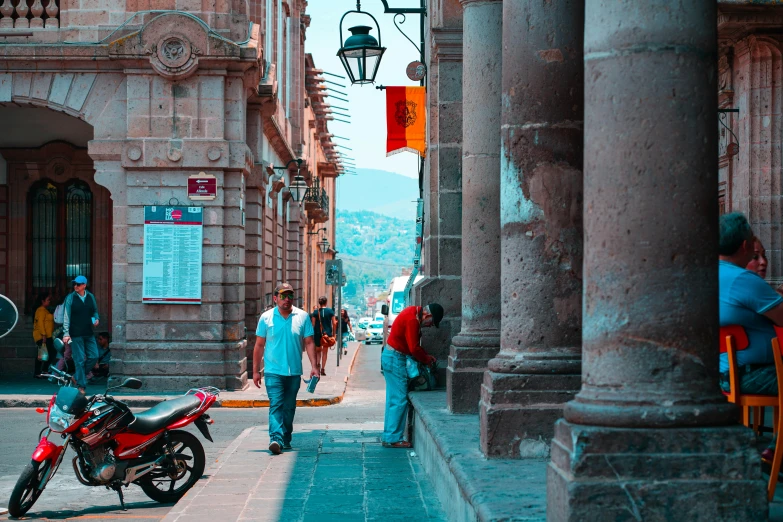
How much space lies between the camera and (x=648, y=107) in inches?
172

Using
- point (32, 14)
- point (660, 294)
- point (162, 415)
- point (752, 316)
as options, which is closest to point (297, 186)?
point (32, 14)

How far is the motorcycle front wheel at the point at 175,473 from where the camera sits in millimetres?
A: 9195

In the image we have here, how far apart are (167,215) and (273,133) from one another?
6891 millimetres

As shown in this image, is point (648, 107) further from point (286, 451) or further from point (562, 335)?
point (286, 451)

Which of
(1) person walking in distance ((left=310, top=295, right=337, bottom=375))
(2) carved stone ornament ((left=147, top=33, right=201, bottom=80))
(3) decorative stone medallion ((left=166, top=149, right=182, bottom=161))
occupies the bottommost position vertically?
(1) person walking in distance ((left=310, top=295, right=337, bottom=375))

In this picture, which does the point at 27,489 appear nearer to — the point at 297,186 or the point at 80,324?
the point at 80,324

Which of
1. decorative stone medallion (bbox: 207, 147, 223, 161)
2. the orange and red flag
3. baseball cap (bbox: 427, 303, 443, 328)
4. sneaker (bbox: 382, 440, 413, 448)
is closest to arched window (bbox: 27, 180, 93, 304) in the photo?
decorative stone medallion (bbox: 207, 147, 223, 161)

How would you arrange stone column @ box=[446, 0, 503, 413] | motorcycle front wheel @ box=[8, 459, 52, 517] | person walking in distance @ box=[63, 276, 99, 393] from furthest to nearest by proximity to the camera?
person walking in distance @ box=[63, 276, 99, 393] → stone column @ box=[446, 0, 503, 413] → motorcycle front wheel @ box=[8, 459, 52, 517]

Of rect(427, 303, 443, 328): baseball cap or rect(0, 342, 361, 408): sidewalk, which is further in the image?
rect(0, 342, 361, 408): sidewalk

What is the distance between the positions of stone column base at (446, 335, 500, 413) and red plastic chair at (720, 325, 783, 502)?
394cm

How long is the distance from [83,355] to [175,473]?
339 inches

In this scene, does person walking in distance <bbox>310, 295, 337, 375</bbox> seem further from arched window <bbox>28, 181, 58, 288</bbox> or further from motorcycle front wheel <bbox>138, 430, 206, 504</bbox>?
motorcycle front wheel <bbox>138, 430, 206, 504</bbox>

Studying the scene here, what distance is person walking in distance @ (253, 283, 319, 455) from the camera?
11.3 m

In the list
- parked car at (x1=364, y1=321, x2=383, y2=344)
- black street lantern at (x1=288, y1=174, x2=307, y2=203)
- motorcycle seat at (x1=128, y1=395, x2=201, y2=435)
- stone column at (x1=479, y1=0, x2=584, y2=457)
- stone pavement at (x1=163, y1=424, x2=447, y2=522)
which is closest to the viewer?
stone column at (x1=479, y1=0, x2=584, y2=457)
